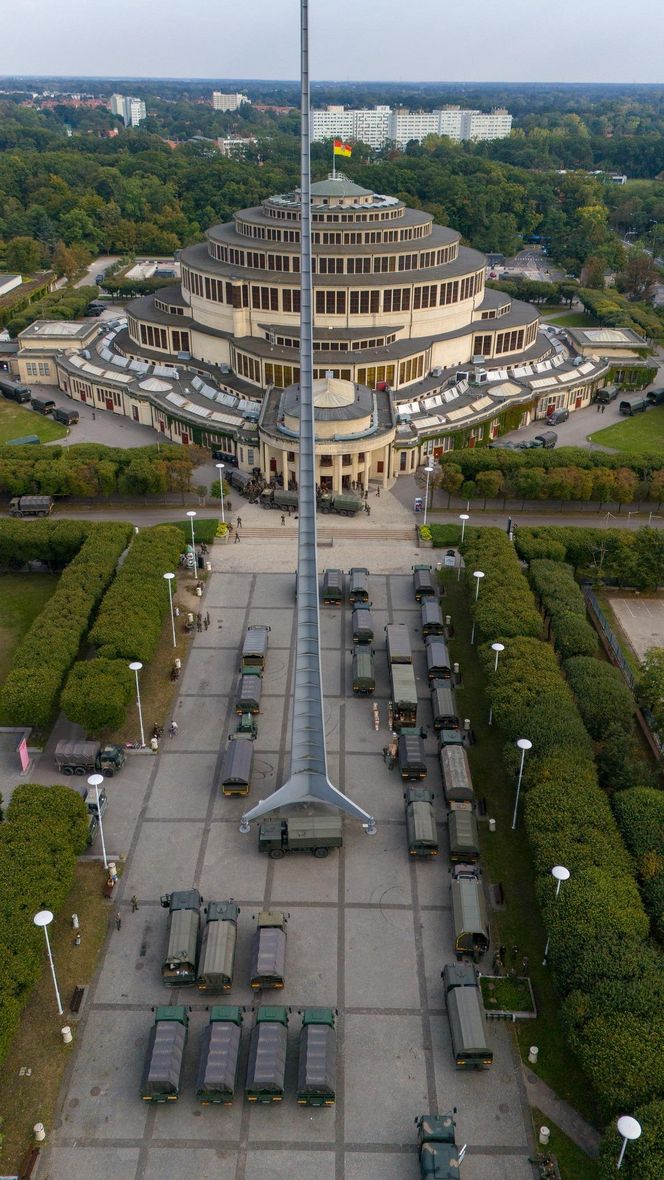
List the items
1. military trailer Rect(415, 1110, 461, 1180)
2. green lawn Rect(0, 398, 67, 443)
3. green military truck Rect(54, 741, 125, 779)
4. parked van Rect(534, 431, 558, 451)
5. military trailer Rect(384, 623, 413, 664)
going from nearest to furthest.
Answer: military trailer Rect(415, 1110, 461, 1180), green military truck Rect(54, 741, 125, 779), military trailer Rect(384, 623, 413, 664), parked van Rect(534, 431, 558, 451), green lawn Rect(0, 398, 67, 443)

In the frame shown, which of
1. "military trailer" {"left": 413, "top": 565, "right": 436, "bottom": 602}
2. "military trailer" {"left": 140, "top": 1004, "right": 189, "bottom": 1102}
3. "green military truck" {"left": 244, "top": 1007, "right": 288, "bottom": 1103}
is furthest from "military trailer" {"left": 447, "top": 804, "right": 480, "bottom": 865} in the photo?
"military trailer" {"left": 413, "top": 565, "right": 436, "bottom": 602}

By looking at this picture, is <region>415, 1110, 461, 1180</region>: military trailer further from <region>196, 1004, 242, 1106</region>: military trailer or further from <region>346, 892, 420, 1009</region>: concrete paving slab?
<region>196, 1004, 242, 1106</region>: military trailer

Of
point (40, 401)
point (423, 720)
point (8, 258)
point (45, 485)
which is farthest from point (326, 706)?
point (8, 258)

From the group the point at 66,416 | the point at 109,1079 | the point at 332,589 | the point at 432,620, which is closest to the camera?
the point at 109,1079

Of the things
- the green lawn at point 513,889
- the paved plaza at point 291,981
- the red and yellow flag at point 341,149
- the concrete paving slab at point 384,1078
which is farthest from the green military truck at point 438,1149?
the red and yellow flag at point 341,149

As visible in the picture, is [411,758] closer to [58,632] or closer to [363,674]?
[363,674]

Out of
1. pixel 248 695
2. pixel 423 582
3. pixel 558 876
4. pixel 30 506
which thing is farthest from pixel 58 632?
pixel 558 876

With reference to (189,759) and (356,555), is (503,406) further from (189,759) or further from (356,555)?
(189,759)

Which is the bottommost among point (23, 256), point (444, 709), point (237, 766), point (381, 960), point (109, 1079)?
point (109, 1079)
